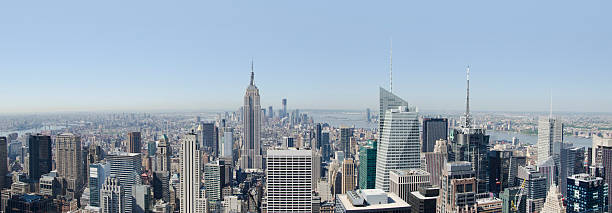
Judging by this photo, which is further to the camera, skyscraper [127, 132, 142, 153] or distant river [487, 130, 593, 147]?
skyscraper [127, 132, 142, 153]

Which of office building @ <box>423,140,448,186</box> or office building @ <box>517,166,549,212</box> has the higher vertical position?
office building @ <box>423,140,448,186</box>

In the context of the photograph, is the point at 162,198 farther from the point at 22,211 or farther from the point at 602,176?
the point at 602,176

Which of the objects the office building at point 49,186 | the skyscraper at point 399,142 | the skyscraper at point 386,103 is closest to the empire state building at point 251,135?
the skyscraper at point 386,103

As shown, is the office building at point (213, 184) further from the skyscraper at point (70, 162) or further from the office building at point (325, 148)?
the office building at point (325, 148)

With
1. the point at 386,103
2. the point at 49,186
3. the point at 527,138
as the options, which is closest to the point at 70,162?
the point at 49,186

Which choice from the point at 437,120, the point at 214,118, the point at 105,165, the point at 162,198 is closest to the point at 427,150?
the point at 437,120

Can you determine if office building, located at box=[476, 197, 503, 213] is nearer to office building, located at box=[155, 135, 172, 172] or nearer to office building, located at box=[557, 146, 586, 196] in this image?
office building, located at box=[557, 146, 586, 196]

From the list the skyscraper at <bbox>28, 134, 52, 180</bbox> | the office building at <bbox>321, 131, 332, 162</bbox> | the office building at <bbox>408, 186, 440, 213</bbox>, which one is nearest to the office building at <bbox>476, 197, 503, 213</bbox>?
the office building at <bbox>408, 186, 440, 213</bbox>
